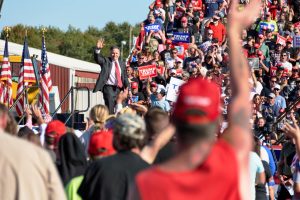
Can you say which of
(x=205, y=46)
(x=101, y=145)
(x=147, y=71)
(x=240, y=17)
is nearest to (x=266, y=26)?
(x=205, y=46)

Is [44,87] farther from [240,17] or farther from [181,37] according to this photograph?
[240,17]

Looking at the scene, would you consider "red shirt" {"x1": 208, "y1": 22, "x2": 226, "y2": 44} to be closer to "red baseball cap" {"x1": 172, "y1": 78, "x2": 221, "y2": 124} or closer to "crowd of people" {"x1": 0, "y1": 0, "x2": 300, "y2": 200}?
"crowd of people" {"x1": 0, "y1": 0, "x2": 300, "y2": 200}

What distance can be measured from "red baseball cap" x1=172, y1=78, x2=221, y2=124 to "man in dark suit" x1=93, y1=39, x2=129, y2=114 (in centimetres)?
1535

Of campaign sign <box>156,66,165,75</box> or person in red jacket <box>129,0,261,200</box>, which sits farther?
campaign sign <box>156,66,165,75</box>

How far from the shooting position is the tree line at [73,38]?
10338 centimetres

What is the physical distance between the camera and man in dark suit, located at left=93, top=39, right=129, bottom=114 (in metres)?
19.7

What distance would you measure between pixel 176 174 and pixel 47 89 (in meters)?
19.1

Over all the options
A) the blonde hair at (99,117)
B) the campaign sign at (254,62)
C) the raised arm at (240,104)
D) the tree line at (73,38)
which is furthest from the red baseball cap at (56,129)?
the tree line at (73,38)

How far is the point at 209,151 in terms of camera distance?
13.9 feet

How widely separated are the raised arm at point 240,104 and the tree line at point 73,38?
90.8 metres

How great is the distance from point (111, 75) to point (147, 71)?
4.56m

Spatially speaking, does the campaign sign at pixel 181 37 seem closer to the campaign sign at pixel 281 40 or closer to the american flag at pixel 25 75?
the campaign sign at pixel 281 40

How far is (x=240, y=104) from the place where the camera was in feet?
14.9

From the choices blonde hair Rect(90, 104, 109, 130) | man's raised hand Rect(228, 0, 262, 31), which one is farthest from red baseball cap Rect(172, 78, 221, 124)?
blonde hair Rect(90, 104, 109, 130)
